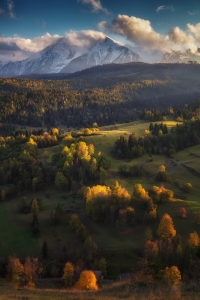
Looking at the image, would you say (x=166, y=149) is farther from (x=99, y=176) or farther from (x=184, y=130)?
(x=99, y=176)

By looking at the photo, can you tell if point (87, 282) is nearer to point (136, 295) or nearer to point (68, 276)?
point (68, 276)

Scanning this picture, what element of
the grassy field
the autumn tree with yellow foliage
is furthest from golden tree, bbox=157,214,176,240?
the autumn tree with yellow foliage

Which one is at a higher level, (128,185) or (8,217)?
(128,185)

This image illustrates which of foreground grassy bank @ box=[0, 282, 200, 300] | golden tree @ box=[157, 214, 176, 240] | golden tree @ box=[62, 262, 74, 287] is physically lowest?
golden tree @ box=[62, 262, 74, 287]

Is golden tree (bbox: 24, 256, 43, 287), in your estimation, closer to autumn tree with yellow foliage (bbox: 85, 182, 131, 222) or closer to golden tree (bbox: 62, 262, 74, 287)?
golden tree (bbox: 62, 262, 74, 287)

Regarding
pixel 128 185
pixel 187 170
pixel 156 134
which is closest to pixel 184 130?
pixel 156 134

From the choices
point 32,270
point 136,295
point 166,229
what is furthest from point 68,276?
point 136,295

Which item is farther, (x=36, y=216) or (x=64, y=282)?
(x=36, y=216)
